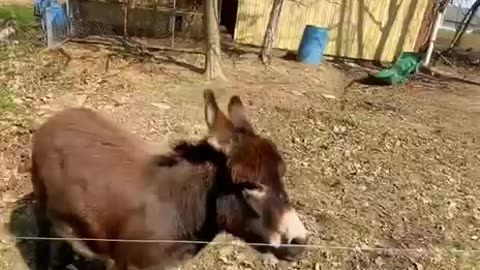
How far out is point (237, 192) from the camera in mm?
3189

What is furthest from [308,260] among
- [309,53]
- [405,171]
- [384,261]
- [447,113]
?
[309,53]

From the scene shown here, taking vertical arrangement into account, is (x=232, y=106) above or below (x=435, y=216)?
above

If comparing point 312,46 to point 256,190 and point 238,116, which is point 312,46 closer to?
point 238,116

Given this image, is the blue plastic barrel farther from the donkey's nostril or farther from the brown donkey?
the donkey's nostril

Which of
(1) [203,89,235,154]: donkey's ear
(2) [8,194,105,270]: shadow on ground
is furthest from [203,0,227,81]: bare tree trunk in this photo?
(1) [203,89,235,154]: donkey's ear

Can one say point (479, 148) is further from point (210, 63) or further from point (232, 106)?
point (232, 106)

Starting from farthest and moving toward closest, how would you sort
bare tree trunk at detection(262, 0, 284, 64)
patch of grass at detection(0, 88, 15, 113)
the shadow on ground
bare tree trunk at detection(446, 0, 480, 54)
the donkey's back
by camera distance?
bare tree trunk at detection(446, 0, 480, 54)
bare tree trunk at detection(262, 0, 284, 64)
patch of grass at detection(0, 88, 15, 113)
the shadow on ground
the donkey's back

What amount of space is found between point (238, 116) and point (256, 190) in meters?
0.47

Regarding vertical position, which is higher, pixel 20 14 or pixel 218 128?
pixel 218 128

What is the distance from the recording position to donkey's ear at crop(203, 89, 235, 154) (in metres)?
3.18

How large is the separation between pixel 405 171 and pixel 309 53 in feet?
18.0

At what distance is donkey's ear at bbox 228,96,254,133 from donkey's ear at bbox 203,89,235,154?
0.36ft

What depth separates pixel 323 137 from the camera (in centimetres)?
733

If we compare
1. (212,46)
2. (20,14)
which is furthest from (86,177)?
(20,14)
